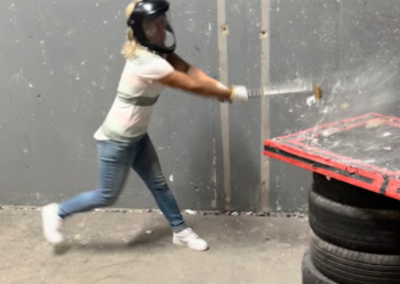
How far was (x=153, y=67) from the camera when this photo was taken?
2.21m

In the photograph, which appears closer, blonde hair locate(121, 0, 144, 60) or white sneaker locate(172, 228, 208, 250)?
blonde hair locate(121, 0, 144, 60)

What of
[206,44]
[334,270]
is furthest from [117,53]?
[334,270]

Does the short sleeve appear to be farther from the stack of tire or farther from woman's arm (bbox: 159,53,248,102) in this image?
the stack of tire

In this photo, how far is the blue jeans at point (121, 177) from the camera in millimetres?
2523

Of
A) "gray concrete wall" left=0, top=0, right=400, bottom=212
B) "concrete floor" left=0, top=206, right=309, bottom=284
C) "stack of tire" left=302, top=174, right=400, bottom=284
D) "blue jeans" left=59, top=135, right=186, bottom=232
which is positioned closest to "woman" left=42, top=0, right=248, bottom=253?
"blue jeans" left=59, top=135, right=186, bottom=232

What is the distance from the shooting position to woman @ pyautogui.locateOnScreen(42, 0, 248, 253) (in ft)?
7.27

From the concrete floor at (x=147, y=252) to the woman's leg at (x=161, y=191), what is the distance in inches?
2.3

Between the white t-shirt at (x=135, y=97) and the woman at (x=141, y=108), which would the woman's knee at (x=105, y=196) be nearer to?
the woman at (x=141, y=108)

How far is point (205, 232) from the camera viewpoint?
2.95 meters

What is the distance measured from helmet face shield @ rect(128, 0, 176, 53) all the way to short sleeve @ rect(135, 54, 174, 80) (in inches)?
2.4

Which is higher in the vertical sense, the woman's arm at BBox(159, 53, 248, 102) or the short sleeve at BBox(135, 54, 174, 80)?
the short sleeve at BBox(135, 54, 174, 80)

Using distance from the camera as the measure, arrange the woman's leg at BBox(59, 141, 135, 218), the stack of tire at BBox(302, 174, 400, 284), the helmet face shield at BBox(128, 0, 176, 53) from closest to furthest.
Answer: the stack of tire at BBox(302, 174, 400, 284) → the helmet face shield at BBox(128, 0, 176, 53) → the woman's leg at BBox(59, 141, 135, 218)

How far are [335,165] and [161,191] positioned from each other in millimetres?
1201

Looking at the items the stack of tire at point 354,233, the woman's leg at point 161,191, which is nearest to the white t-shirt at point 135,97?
the woman's leg at point 161,191
